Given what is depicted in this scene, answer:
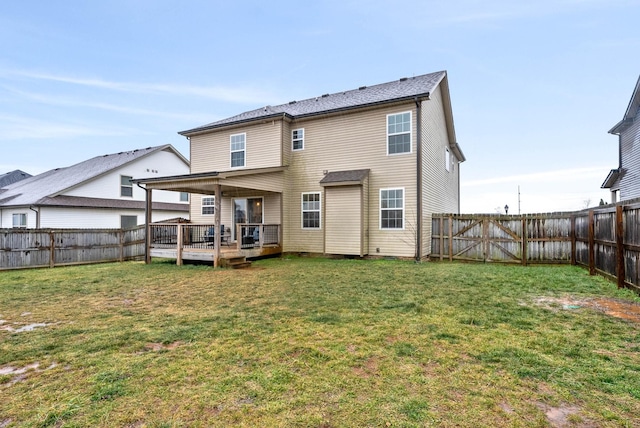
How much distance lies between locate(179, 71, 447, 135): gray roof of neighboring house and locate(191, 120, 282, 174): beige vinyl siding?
0.43 m

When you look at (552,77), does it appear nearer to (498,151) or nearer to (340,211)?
(498,151)

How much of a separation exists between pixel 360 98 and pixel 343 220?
5372 millimetres

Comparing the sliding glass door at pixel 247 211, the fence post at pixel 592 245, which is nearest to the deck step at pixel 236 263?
the sliding glass door at pixel 247 211

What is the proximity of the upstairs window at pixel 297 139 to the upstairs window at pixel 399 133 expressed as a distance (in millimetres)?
3791

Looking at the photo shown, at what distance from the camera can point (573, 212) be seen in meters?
10.2

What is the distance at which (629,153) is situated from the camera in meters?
16.4

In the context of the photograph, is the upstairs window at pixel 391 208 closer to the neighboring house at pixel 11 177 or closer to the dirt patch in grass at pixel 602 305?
the dirt patch in grass at pixel 602 305

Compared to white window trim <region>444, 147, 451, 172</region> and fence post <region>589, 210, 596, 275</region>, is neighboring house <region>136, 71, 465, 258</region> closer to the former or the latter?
white window trim <region>444, 147, 451, 172</region>

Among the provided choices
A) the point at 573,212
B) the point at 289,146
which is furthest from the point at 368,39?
the point at 573,212

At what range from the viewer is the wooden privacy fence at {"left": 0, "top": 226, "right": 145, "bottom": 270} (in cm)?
1082

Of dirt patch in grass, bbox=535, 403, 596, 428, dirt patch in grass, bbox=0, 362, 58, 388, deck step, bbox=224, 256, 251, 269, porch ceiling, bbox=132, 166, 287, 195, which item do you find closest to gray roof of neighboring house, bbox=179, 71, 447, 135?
porch ceiling, bbox=132, 166, 287, 195

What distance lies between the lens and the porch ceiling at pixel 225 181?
10.5 metres

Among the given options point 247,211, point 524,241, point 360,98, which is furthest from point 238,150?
point 524,241

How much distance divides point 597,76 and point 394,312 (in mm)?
18958
